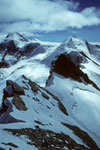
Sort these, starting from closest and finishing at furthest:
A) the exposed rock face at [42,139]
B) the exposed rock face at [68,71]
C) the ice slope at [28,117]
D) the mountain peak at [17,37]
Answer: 1. the exposed rock face at [42,139]
2. the ice slope at [28,117]
3. the exposed rock face at [68,71]
4. the mountain peak at [17,37]

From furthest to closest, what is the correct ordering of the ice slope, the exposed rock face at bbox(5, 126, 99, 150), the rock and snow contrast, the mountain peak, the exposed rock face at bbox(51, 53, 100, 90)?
the mountain peak → the exposed rock face at bbox(51, 53, 100, 90) → the ice slope → the rock and snow contrast → the exposed rock face at bbox(5, 126, 99, 150)

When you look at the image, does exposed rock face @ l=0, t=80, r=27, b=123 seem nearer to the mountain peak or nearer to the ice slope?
the ice slope

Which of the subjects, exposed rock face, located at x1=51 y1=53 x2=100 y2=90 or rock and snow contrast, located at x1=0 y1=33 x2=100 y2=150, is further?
exposed rock face, located at x1=51 y1=53 x2=100 y2=90

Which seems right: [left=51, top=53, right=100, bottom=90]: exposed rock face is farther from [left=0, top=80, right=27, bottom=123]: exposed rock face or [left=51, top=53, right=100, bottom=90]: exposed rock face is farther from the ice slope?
[left=0, top=80, right=27, bottom=123]: exposed rock face

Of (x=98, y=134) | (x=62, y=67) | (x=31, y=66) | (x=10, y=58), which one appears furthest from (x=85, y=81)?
(x=10, y=58)

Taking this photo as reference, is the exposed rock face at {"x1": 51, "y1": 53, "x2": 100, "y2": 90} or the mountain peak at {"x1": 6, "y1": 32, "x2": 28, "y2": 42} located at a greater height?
the mountain peak at {"x1": 6, "y1": 32, "x2": 28, "y2": 42}

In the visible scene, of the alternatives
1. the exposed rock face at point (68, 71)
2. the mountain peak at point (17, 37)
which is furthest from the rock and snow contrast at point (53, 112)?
the mountain peak at point (17, 37)

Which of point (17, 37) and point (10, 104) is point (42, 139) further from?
point (17, 37)

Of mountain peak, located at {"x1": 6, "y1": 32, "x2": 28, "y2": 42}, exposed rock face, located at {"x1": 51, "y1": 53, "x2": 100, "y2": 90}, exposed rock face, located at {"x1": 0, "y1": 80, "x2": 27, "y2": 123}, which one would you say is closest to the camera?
exposed rock face, located at {"x1": 0, "y1": 80, "x2": 27, "y2": 123}

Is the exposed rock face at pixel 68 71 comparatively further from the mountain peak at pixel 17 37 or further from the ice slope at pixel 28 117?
the mountain peak at pixel 17 37

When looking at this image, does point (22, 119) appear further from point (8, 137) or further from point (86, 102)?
point (86, 102)

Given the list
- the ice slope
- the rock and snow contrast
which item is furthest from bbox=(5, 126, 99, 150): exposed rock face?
the ice slope
